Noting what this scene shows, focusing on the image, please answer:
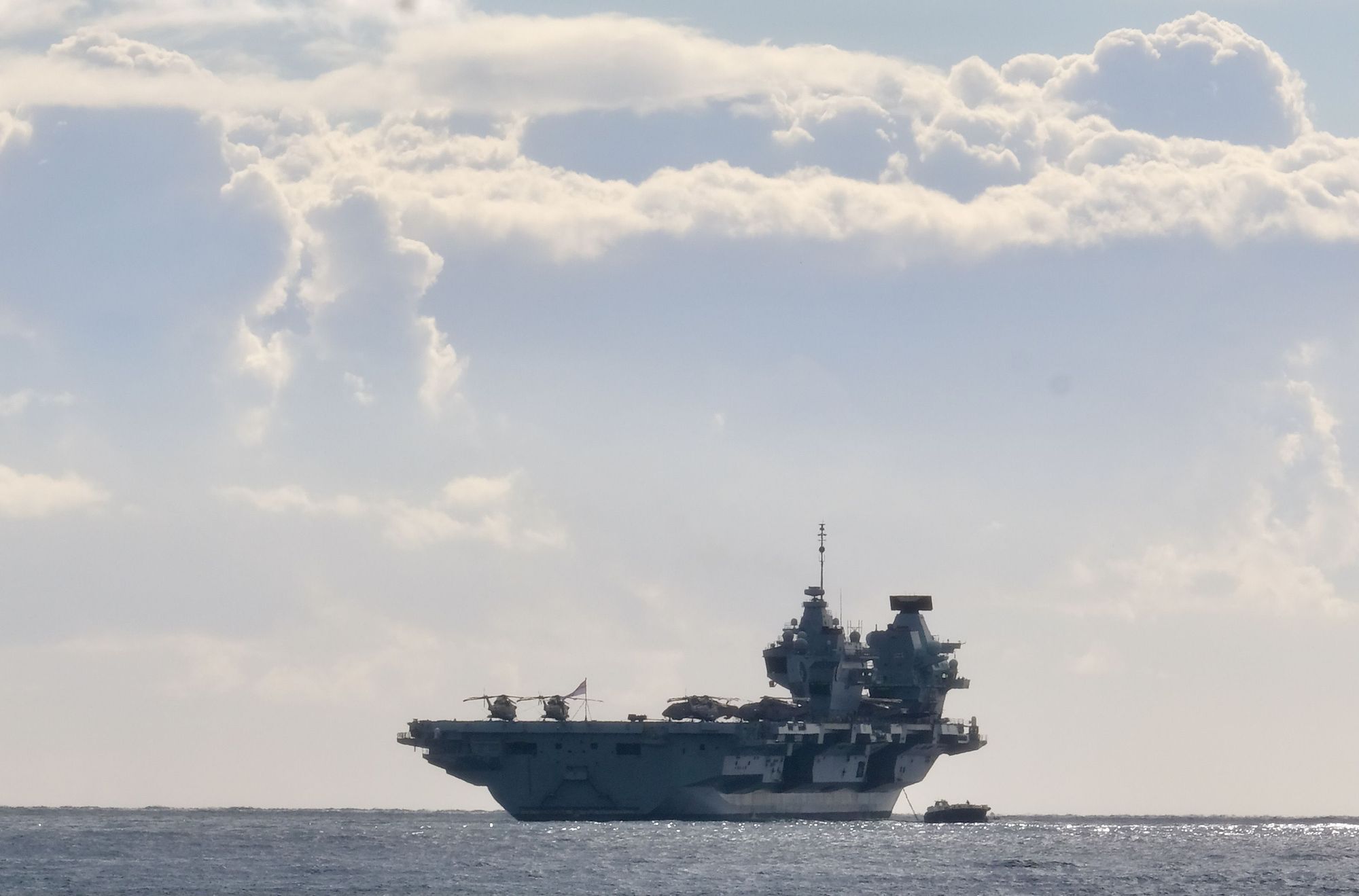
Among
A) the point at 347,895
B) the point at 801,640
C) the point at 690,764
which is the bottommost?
the point at 347,895

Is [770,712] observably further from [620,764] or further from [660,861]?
[660,861]

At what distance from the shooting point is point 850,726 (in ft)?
329

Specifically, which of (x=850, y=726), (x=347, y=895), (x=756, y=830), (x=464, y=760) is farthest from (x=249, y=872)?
(x=850, y=726)

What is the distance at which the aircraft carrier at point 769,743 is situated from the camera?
304 feet

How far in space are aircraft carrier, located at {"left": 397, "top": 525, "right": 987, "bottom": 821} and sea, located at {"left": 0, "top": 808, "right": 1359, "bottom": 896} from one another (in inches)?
60.0

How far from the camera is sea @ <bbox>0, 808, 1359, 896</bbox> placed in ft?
223

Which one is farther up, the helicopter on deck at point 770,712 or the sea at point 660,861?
the helicopter on deck at point 770,712

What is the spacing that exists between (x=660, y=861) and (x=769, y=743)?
1898 centimetres

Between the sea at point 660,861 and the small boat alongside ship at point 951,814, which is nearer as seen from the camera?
the sea at point 660,861

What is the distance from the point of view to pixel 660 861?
76625 millimetres

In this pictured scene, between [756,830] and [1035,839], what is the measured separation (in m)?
19.8

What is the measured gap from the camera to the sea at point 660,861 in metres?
68.0

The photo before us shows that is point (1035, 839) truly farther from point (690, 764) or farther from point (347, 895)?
point (347, 895)

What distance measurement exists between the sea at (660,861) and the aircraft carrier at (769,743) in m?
1.52
